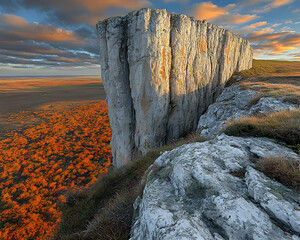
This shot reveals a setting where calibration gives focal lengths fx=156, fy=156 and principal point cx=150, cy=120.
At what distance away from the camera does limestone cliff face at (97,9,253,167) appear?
35.2 feet

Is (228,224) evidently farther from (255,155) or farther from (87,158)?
(87,158)

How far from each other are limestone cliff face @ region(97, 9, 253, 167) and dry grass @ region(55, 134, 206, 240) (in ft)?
14.3

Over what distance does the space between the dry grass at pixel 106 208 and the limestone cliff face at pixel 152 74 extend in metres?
4.36

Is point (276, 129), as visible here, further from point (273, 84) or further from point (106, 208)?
point (273, 84)

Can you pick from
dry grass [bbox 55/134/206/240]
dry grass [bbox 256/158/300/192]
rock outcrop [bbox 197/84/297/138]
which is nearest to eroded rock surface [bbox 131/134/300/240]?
dry grass [bbox 256/158/300/192]

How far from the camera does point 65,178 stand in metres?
16.1

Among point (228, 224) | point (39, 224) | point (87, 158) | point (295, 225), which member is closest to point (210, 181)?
Answer: point (228, 224)

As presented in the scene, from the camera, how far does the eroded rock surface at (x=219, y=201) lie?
2.38 m

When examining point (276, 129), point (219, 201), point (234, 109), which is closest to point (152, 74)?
point (234, 109)

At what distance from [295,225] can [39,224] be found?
14761 mm

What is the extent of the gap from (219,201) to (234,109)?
949cm

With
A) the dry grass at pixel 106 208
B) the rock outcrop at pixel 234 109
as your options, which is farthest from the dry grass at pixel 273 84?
the dry grass at pixel 106 208

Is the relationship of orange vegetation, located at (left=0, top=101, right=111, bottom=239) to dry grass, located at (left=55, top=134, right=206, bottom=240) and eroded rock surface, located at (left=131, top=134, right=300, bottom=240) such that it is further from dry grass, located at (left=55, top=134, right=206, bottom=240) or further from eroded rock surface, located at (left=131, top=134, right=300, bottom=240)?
eroded rock surface, located at (left=131, top=134, right=300, bottom=240)

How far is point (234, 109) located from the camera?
10.8 m
